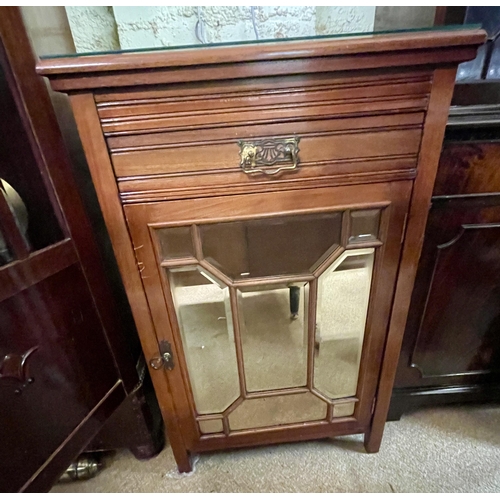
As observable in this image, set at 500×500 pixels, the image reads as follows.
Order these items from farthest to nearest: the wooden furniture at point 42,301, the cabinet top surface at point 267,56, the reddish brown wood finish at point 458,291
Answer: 1. the reddish brown wood finish at point 458,291
2. the wooden furniture at point 42,301
3. the cabinet top surface at point 267,56

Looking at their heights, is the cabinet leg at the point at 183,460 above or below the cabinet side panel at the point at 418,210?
below

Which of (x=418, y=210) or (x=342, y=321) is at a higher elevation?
(x=418, y=210)

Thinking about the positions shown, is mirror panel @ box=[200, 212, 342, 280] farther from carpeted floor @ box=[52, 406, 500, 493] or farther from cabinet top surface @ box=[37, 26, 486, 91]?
carpeted floor @ box=[52, 406, 500, 493]

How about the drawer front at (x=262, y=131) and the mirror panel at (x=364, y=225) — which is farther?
the mirror panel at (x=364, y=225)

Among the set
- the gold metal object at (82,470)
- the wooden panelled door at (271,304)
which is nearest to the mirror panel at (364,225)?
the wooden panelled door at (271,304)

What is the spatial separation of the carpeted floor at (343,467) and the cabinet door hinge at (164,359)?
411mm

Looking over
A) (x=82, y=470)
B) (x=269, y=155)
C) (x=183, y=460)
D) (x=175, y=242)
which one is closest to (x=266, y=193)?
(x=269, y=155)

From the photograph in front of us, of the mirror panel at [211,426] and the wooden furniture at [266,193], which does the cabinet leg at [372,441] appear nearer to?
the wooden furniture at [266,193]

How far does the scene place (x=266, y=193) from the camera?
55cm

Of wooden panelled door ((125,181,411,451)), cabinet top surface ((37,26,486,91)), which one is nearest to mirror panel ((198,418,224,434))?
wooden panelled door ((125,181,411,451))

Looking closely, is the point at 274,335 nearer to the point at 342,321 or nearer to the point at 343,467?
the point at 342,321

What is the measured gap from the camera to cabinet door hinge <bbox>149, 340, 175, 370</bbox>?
0.68 m

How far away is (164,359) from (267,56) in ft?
1.84

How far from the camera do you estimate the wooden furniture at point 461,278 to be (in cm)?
63
